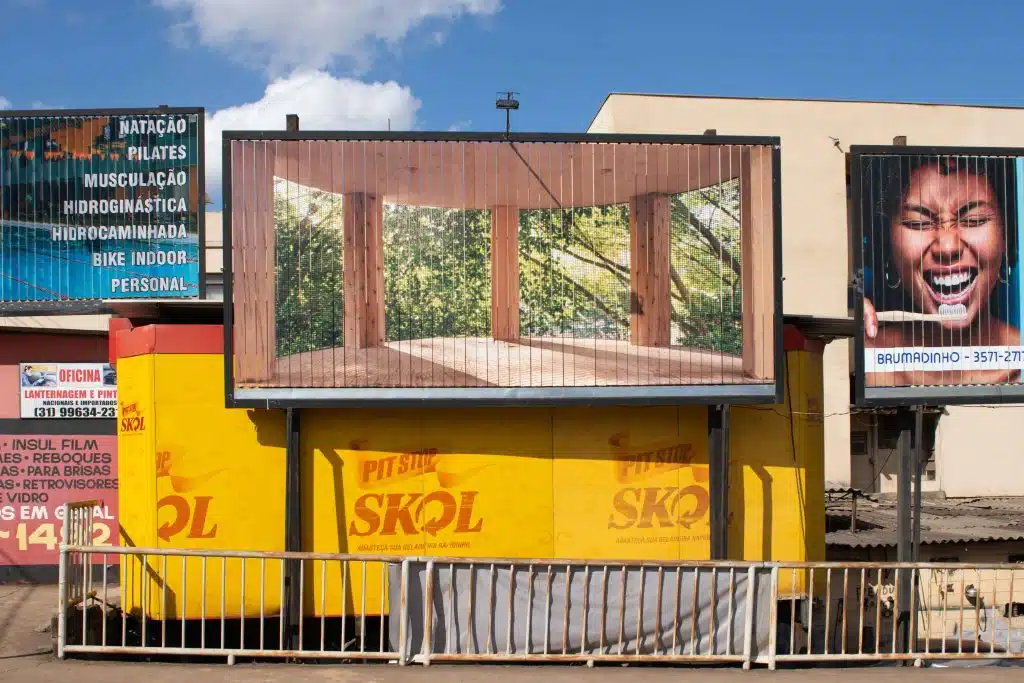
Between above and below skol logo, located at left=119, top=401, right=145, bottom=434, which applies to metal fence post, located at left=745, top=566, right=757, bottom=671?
below

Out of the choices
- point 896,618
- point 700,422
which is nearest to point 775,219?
point 700,422

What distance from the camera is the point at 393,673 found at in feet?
32.1

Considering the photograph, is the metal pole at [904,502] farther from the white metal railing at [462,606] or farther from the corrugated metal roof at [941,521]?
the corrugated metal roof at [941,521]

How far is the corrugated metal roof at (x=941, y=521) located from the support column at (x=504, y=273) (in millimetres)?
10848

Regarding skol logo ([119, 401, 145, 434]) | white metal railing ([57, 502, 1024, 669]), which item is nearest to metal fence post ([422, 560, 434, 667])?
white metal railing ([57, 502, 1024, 669])

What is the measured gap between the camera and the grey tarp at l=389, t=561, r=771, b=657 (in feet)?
34.3

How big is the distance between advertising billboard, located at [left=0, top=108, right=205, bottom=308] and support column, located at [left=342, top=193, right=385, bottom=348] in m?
3.31

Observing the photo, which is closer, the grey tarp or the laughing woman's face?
the grey tarp

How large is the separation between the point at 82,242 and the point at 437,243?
5.53 m

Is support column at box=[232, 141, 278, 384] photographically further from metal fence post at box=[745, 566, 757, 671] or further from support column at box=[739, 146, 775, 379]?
metal fence post at box=[745, 566, 757, 671]

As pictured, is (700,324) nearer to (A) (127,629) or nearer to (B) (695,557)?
(B) (695,557)

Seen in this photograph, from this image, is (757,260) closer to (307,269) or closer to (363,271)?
(363,271)

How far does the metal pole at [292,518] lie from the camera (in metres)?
11.5

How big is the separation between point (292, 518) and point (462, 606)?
7.72 ft
